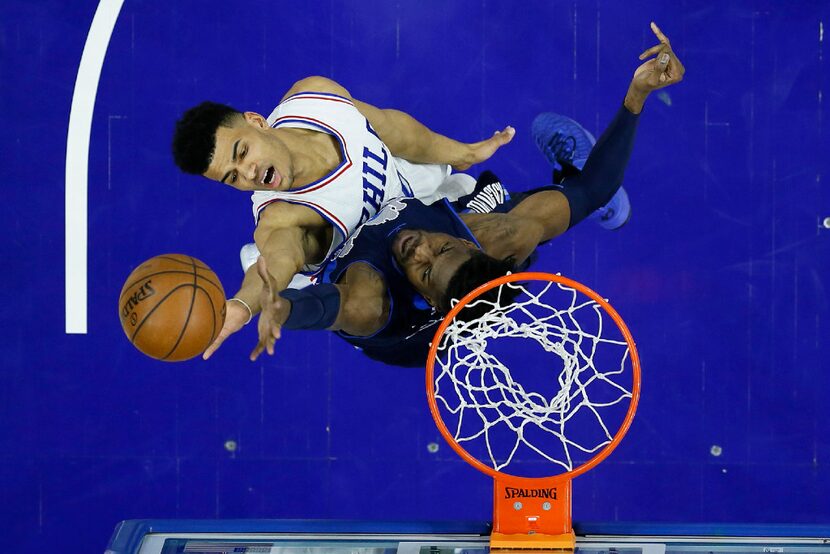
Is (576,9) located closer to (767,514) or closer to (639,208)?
(639,208)

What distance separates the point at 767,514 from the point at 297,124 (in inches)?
132

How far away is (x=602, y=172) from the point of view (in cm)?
Result: 459

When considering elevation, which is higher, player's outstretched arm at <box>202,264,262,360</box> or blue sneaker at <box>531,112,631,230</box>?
blue sneaker at <box>531,112,631,230</box>

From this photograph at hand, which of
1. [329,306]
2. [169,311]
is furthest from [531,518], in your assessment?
[169,311]

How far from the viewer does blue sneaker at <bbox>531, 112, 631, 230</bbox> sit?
16.0 feet

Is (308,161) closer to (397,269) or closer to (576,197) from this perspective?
(397,269)

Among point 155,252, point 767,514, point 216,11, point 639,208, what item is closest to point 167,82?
point 216,11

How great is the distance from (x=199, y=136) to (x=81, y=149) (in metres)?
1.80

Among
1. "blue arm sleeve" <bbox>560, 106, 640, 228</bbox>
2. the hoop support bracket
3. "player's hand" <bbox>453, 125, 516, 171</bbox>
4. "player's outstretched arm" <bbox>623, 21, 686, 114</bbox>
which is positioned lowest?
the hoop support bracket

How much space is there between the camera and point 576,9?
5434mm

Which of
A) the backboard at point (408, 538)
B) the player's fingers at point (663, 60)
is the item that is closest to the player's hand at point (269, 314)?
the backboard at point (408, 538)

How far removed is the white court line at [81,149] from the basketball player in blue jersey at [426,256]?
187 cm

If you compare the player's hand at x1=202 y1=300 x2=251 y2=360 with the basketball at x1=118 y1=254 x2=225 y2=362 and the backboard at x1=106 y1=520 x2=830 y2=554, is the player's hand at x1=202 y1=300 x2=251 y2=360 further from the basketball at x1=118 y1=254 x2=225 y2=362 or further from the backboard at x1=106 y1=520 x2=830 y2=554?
the backboard at x1=106 y1=520 x2=830 y2=554

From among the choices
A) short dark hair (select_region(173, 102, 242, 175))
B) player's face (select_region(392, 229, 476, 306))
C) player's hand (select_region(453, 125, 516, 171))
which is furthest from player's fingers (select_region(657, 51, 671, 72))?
short dark hair (select_region(173, 102, 242, 175))
